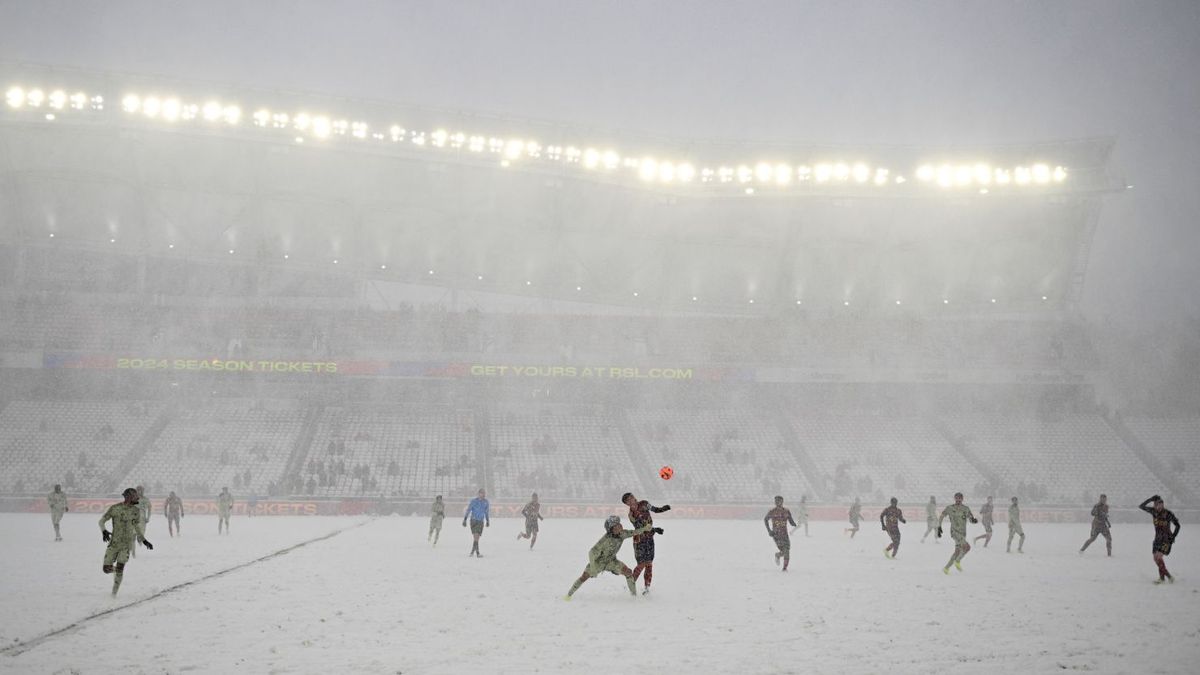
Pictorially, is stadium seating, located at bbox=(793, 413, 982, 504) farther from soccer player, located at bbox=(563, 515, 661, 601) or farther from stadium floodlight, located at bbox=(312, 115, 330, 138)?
soccer player, located at bbox=(563, 515, 661, 601)

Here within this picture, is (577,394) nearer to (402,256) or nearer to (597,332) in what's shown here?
(597,332)

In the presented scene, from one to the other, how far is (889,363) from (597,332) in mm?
16995

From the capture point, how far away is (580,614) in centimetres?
1172

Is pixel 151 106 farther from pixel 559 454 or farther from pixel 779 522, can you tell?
pixel 779 522

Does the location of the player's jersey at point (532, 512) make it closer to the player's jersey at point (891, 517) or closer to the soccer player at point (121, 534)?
the player's jersey at point (891, 517)

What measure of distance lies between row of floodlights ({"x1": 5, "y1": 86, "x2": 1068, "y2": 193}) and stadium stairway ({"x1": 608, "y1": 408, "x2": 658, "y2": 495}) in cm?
1311

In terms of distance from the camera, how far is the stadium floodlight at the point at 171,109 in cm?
4078

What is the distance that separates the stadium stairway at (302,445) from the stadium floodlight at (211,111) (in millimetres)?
15520

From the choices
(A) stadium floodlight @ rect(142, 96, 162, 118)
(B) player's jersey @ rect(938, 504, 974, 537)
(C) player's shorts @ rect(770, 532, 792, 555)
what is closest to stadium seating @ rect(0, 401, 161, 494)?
(A) stadium floodlight @ rect(142, 96, 162, 118)

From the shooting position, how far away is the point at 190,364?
43.8 metres

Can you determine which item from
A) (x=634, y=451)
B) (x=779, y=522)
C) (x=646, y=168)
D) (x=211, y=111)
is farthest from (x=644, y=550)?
(x=211, y=111)

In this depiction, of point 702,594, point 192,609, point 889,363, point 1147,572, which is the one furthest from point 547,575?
point 889,363

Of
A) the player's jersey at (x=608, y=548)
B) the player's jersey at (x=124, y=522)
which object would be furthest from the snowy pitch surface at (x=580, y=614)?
the player's jersey at (x=124, y=522)

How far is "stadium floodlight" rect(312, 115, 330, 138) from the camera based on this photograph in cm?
4203
